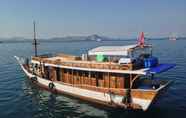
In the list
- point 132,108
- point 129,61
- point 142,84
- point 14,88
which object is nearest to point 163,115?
point 132,108

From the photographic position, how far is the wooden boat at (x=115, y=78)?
73.7ft

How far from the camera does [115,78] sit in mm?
24281

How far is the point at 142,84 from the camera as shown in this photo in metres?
26.0

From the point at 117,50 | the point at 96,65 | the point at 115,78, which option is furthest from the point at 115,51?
the point at 115,78

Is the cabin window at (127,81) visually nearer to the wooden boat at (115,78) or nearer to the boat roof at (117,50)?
the wooden boat at (115,78)

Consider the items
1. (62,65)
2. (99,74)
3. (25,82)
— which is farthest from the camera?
(25,82)

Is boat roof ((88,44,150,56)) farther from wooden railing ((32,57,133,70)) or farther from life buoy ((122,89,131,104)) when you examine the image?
life buoy ((122,89,131,104))

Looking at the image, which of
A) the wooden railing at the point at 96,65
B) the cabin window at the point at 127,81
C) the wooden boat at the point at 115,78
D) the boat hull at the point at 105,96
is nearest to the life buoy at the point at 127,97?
the wooden boat at the point at 115,78

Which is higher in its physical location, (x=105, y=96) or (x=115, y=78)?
(x=115, y=78)

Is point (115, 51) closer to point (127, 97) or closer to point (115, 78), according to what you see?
point (115, 78)

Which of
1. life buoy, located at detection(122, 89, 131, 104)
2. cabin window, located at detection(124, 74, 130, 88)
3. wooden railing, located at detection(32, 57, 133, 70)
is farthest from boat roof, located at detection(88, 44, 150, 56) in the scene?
life buoy, located at detection(122, 89, 131, 104)

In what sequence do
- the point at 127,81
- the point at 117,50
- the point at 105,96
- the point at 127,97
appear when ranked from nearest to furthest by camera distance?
the point at 127,97, the point at 127,81, the point at 105,96, the point at 117,50

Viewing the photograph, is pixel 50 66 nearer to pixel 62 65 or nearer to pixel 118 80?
pixel 62 65

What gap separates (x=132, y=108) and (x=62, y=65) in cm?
1035
